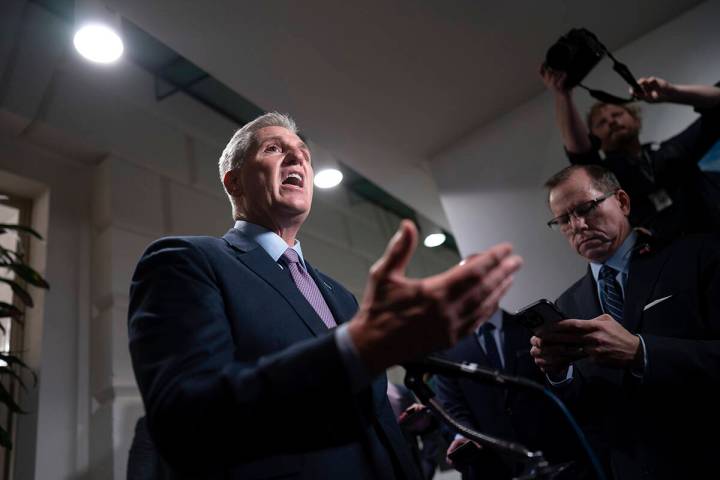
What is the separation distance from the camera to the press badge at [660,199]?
181 cm

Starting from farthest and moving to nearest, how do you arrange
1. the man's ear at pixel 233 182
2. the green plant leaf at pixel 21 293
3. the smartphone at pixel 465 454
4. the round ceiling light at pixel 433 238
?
the round ceiling light at pixel 433 238 < the green plant leaf at pixel 21 293 < the man's ear at pixel 233 182 < the smartphone at pixel 465 454

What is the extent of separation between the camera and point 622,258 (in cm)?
130

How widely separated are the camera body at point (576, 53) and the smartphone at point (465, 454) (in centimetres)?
141

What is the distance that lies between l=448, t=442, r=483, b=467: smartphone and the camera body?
55.6 inches

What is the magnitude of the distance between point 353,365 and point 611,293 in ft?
3.29

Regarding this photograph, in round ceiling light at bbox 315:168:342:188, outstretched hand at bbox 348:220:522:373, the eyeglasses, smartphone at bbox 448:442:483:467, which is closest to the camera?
outstretched hand at bbox 348:220:522:373

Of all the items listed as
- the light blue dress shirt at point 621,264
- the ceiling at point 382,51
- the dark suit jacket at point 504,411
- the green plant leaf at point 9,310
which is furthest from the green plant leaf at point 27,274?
the light blue dress shirt at point 621,264

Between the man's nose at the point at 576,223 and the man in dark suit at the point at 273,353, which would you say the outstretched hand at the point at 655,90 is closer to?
the man's nose at the point at 576,223

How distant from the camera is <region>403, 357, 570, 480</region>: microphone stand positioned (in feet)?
1.94

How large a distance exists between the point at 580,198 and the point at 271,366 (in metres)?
1.14

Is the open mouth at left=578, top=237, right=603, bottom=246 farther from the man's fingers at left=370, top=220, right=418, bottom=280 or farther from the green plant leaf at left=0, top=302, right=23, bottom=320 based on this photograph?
the green plant leaf at left=0, top=302, right=23, bottom=320

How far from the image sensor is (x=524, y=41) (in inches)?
104

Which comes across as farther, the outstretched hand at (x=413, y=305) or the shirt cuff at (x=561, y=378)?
the shirt cuff at (x=561, y=378)

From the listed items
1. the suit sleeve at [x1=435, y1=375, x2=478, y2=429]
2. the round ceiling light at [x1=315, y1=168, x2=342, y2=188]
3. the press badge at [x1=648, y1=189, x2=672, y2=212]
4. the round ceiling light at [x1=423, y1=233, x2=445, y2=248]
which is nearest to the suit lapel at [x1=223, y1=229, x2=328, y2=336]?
the suit sleeve at [x1=435, y1=375, x2=478, y2=429]
